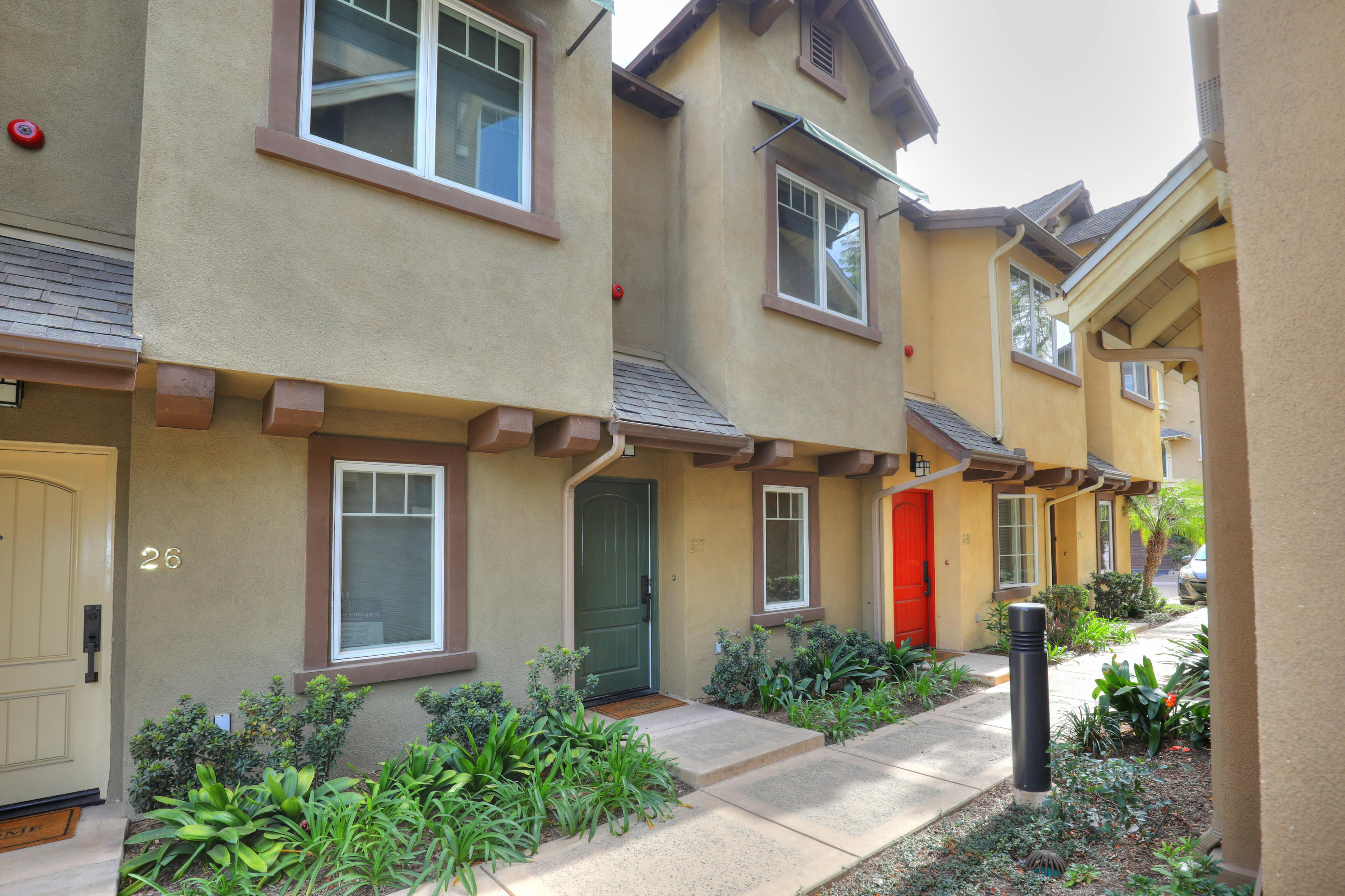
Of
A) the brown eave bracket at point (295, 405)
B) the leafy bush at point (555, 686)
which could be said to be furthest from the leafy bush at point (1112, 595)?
the brown eave bracket at point (295, 405)

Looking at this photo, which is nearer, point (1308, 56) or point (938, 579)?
point (1308, 56)

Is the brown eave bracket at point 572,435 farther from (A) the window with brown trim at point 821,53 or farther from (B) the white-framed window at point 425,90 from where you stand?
(A) the window with brown trim at point 821,53

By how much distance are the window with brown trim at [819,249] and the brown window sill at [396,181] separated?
A: 2.94 meters

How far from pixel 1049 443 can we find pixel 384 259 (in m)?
10.0

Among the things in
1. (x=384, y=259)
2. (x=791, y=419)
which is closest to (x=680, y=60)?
(x=791, y=419)

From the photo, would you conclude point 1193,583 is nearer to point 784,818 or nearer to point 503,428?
point 784,818

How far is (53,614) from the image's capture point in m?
4.79

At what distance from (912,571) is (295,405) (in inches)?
333

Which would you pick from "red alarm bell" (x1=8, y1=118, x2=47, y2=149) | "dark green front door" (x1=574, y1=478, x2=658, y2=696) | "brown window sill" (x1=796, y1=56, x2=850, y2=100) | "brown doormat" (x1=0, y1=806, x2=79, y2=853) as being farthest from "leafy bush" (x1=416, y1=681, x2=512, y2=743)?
"brown window sill" (x1=796, y1=56, x2=850, y2=100)

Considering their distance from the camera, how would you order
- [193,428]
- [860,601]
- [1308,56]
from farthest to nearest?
[860,601]
[193,428]
[1308,56]

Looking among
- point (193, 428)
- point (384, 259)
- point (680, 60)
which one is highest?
point (680, 60)

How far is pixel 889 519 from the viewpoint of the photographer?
986 cm

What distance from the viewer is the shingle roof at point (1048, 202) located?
43.0ft

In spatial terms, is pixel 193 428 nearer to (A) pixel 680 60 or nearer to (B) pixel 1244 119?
(B) pixel 1244 119
